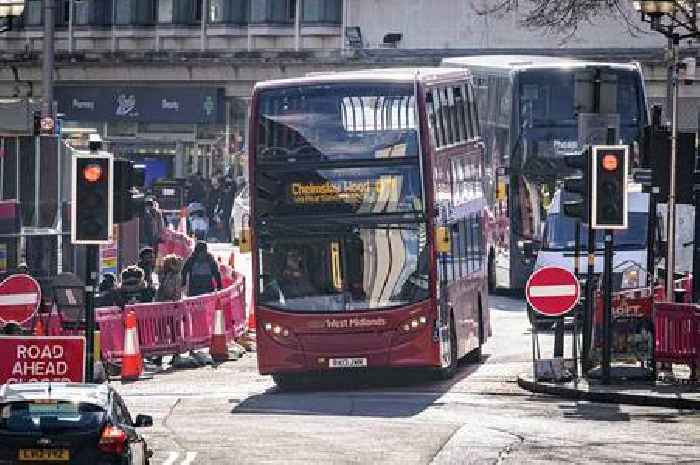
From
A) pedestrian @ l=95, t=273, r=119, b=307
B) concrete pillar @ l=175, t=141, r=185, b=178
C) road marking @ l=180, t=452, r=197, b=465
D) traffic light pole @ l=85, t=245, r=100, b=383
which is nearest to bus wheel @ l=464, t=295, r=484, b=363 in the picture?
pedestrian @ l=95, t=273, r=119, b=307

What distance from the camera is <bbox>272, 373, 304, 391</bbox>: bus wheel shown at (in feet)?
104

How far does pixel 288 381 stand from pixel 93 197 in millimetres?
6826

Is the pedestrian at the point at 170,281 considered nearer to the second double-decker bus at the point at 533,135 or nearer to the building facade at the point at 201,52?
the second double-decker bus at the point at 533,135

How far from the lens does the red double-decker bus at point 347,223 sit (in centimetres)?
3012

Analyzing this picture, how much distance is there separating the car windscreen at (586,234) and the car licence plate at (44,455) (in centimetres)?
2180

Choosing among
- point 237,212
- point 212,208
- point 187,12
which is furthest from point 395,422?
point 187,12

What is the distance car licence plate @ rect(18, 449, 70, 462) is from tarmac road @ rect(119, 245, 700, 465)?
335 cm

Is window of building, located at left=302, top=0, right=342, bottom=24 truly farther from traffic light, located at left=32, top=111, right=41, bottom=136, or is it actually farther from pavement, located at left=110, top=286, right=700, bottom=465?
pavement, located at left=110, top=286, right=700, bottom=465

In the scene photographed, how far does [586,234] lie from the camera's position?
40469 millimetres

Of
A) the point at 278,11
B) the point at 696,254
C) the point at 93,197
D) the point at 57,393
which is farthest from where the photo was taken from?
the point at 278,11

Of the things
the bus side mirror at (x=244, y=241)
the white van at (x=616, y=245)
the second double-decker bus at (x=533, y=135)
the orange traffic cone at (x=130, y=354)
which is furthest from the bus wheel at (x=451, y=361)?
the second double-decker bus at (x=533, y=135)

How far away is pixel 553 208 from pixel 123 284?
931 centimetres

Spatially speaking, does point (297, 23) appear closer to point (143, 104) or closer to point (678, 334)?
point (143, 104)

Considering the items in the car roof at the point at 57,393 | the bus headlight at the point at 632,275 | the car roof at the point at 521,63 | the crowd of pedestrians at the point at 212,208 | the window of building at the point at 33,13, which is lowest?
the crowd of pedestrians at the point at 212,208
